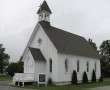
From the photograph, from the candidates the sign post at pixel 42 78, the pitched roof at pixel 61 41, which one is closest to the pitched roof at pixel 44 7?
the pitched roof at pixel 61 41

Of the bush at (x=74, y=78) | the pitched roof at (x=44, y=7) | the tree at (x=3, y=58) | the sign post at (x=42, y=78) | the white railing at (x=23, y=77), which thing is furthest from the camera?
the tree at (x=3, y=58)

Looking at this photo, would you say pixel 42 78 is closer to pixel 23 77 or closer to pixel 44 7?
pixel 23 77

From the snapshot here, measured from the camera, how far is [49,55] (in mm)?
33500

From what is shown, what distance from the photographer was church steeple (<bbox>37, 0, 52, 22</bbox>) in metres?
35.8

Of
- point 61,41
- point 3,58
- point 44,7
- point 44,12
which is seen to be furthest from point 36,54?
point 3,58

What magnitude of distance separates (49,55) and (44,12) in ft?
23.8

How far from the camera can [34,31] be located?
1414 inches

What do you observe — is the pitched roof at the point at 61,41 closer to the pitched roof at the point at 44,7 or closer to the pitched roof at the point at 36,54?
the pitched roof at the point at 44,7

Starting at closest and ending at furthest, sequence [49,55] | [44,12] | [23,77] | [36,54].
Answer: [23,77] < [36,54] < [49,55] < [44,12]

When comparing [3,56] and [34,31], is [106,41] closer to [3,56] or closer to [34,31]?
[3,56]

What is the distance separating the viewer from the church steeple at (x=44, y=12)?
3580cm

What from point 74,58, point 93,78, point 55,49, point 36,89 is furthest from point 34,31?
point 93,78

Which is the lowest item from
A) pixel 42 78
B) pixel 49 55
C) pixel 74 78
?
pixel 74 78

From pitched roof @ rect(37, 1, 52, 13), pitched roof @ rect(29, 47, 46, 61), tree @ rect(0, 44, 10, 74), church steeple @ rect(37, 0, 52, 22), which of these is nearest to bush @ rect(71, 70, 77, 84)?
pitched roof @ rect(29, 47, 46, 61)
